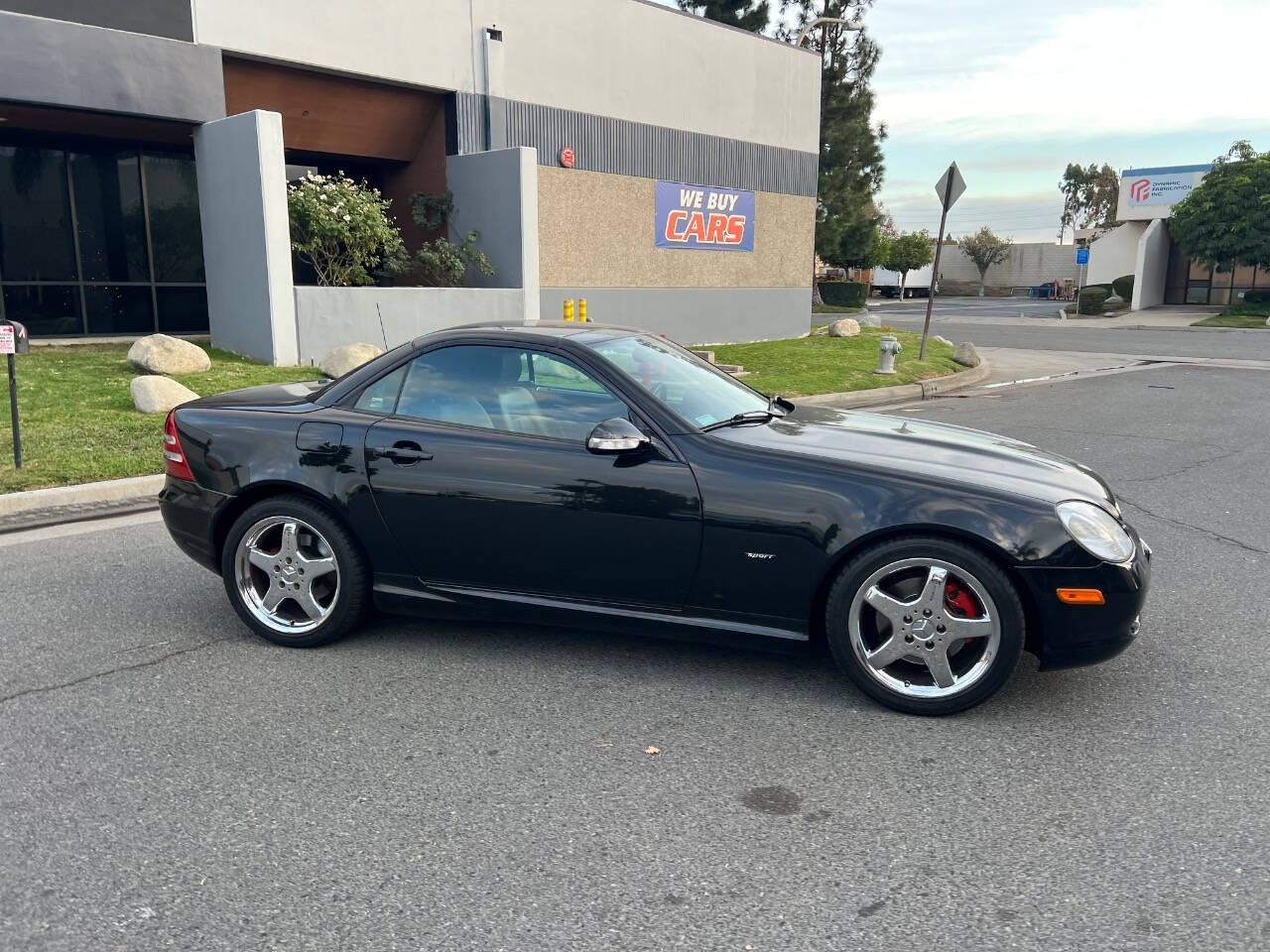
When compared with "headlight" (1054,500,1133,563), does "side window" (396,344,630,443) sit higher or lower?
higher

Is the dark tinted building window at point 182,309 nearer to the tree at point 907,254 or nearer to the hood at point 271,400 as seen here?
the hood at point 271,400

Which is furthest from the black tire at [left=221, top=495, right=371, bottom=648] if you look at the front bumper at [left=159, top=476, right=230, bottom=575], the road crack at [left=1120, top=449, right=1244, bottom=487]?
the road crack at [left=1120, top=449, right=1244, bottom=487]

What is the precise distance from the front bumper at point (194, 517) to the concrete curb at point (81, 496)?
10.2 feet

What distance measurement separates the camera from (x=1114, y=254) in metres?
51.1

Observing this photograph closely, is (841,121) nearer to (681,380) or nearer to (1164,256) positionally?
(1164,256)

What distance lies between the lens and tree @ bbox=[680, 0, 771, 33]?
3875 cm

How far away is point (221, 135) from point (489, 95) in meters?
4.98

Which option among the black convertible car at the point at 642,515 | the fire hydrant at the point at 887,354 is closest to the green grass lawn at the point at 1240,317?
the fire hydrant at the point at 887,354

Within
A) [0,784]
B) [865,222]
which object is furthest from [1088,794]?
[865,222]

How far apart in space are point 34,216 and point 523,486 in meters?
15.9

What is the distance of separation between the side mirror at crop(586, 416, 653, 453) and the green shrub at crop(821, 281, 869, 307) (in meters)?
46.4

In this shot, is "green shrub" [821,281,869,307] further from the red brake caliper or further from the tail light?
the red brake caliper

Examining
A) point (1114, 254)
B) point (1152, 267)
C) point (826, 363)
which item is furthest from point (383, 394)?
point (1114, 254)

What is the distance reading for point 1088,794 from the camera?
3.20 meters
